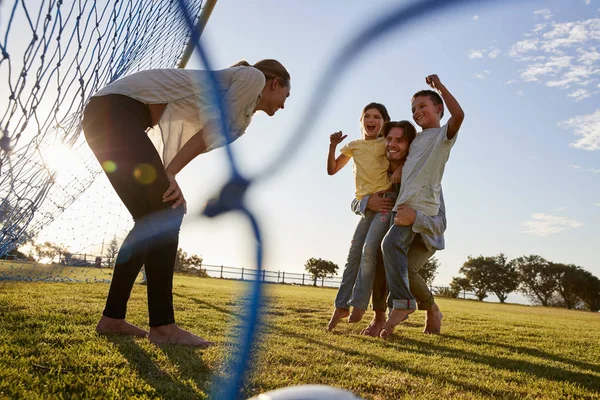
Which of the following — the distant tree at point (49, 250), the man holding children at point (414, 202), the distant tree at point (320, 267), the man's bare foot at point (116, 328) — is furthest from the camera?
the distant tree at point (320, 267)

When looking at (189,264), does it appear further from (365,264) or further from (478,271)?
(478,271)

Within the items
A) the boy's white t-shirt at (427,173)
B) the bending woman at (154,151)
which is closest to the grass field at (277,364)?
the bending woman at (154,151)

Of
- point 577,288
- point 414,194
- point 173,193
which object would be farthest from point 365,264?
point 577,288

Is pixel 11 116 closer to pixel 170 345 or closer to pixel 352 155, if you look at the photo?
pixel 170 345

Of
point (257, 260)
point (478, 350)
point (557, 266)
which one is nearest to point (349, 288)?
point (478, 350)

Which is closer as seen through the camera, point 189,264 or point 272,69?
point 272,69

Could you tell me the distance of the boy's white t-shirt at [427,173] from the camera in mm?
3896

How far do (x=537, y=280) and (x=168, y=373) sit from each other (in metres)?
74.8

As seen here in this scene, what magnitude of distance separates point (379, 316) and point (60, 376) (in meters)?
2.93

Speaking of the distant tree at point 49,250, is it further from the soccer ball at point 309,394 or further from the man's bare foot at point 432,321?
the soccer ball at point 309,394

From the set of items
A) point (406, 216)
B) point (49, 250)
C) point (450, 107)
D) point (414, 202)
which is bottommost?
point (49, 250)

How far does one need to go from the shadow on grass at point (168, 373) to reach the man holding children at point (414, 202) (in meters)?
1.81

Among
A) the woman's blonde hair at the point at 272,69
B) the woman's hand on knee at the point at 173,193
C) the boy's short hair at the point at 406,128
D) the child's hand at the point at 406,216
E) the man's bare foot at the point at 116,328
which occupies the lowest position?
the man's bare foot at the point at 116,328

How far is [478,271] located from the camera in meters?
62.5
